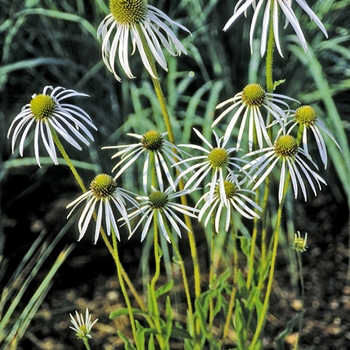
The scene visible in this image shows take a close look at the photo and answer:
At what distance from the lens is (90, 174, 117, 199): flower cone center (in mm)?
886

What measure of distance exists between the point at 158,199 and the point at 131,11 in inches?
11.6

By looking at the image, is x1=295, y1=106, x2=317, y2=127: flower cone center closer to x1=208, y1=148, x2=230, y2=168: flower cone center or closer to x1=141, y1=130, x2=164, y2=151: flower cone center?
x1=208, y1=148, x2=230, y2=168: flower cone center

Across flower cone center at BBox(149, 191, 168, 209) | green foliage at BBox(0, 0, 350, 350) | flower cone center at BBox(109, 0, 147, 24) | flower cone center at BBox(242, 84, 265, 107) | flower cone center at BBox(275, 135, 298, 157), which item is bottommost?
flower cone center at BBox(149, 191, 168, 209)

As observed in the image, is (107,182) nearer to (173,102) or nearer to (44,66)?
(173,102)

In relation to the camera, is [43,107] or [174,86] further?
[174,86]

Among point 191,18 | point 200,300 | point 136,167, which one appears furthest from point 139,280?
point 191,18

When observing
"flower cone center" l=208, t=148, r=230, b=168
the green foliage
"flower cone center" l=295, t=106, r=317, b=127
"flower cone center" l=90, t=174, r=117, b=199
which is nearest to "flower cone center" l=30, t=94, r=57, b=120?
"flower cone center" l=90, t=174, r=117, b=199

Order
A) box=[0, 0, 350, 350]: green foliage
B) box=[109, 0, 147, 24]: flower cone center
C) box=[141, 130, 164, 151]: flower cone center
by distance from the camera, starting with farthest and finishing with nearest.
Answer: box=[0, 0, 350, 350]: green foliage → box=[141, 130, 164, 151]: flower cone center → box=[109, 0, 147, 24]: flower cone center

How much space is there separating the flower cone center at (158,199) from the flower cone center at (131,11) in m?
0.27

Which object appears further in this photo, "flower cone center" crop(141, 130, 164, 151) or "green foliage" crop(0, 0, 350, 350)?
"green foliage" crop(0, 0, 350, 350)

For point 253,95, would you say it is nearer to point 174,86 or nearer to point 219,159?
point 219,159

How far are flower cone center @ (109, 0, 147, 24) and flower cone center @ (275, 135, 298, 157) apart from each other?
0.28 meters

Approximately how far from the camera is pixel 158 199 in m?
0.91

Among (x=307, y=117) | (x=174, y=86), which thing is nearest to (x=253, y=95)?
(x=307, y=117)
